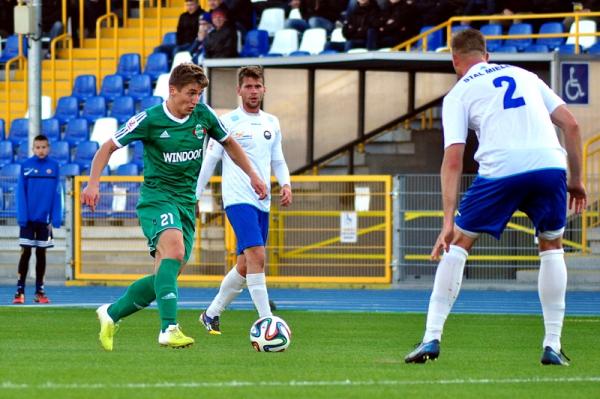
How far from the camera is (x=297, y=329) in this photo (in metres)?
13.1

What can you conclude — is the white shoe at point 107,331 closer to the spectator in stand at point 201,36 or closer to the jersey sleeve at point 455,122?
the jersey sleeve at point 455,122

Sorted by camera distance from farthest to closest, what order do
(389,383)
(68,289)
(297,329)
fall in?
1. (68,289)
2. (297,329)
3. (389,383)

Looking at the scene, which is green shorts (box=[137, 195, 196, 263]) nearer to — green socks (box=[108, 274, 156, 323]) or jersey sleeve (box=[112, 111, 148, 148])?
green socks (box=[108, 274, 156, 323])

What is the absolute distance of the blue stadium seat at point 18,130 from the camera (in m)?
28.5

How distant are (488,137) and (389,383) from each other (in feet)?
6.03

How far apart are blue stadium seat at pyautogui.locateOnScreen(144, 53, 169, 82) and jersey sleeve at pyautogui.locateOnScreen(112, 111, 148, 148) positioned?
18.2m

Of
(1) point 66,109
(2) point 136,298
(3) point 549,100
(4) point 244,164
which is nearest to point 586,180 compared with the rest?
(1) point 66,109

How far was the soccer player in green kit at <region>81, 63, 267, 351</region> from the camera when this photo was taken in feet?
33.0

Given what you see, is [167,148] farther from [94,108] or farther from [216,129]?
[94,108]

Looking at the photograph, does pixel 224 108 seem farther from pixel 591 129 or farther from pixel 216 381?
pixel 216 381

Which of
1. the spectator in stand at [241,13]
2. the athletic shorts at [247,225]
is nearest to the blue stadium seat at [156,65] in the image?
the spectator in stand at [241,13]

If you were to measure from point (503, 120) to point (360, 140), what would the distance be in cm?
1758

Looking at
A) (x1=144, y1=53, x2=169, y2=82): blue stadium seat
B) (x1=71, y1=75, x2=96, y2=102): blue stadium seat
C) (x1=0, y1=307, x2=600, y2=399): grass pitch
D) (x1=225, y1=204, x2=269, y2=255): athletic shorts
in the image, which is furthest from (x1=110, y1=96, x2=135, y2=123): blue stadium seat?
(x1=225, y1=204, x2=269, y2=255): athletic shorts

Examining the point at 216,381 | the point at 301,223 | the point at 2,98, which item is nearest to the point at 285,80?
the point at 301,223
